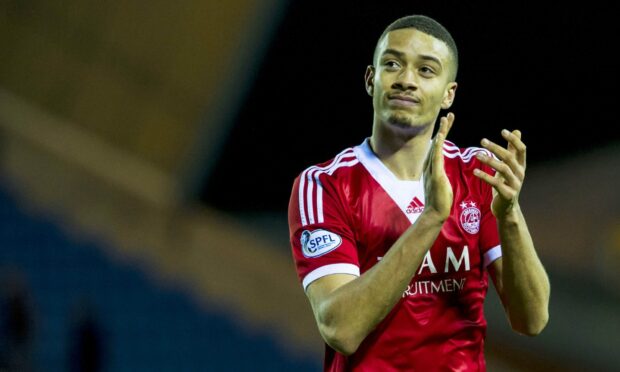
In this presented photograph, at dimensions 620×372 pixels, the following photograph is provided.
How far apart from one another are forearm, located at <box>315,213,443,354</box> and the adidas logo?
33cm

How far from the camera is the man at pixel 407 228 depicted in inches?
113

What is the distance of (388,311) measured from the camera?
2707mm

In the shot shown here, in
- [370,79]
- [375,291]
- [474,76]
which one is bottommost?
[375,291]

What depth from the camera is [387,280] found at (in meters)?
2.66

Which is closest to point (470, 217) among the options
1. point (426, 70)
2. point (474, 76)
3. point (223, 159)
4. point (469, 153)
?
point (469, 153)

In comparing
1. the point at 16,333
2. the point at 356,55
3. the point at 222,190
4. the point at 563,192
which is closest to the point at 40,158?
the point at 222,190

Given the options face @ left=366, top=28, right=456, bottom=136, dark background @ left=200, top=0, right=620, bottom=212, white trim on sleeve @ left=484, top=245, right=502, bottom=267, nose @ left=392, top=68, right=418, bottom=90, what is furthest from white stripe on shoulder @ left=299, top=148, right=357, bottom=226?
dark background @ left=200, top=0, right=620, bottom=212

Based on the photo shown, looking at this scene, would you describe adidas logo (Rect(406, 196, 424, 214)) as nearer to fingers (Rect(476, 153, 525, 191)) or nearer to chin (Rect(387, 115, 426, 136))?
chin (Rect(387, 115, 426, 136))

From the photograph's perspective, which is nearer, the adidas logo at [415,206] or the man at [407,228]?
the man at [407,228]

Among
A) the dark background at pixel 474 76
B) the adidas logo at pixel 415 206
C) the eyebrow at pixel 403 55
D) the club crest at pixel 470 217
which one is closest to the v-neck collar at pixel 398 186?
the adidas logo at pixel 415 206

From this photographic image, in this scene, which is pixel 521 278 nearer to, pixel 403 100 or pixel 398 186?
pixel 398 186

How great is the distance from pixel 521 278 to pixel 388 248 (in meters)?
0.40

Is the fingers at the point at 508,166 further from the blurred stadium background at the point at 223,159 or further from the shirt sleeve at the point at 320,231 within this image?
the blurred stadium background at the point at 223,159

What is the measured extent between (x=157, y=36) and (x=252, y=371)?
13.0 feet
